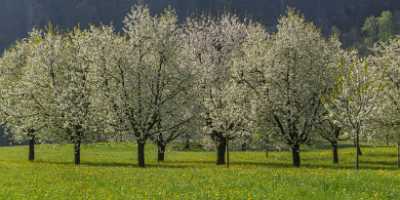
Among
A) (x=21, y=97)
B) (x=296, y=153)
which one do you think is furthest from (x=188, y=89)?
(x=21, y=97)

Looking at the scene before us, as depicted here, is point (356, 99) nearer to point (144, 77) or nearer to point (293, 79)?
point (293, 79)

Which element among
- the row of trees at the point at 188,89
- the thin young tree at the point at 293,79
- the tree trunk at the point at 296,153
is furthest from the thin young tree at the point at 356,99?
the tree trunk at the point at 296,153

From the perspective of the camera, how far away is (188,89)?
49.3 m

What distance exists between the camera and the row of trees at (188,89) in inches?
1848

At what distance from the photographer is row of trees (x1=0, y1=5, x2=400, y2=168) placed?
46938 millimetres

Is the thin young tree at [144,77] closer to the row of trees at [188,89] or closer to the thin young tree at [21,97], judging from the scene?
the row of trees at [188,89]

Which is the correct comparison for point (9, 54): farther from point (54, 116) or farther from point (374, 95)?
point (374, 95)

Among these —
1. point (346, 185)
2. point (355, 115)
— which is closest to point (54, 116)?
point (355, 115)

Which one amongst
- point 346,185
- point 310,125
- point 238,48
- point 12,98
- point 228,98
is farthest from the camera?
point 238,48

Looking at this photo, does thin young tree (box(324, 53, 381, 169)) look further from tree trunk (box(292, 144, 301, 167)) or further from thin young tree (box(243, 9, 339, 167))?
tree trunk (box(292, 144, 301, 167))

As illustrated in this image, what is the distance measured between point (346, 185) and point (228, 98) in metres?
24.9

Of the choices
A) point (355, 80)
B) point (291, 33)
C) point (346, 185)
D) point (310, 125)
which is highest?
point (291, 33)

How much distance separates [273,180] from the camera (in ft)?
96.2

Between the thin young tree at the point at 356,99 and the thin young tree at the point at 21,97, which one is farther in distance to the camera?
the thin young tree at the point at 21,97
